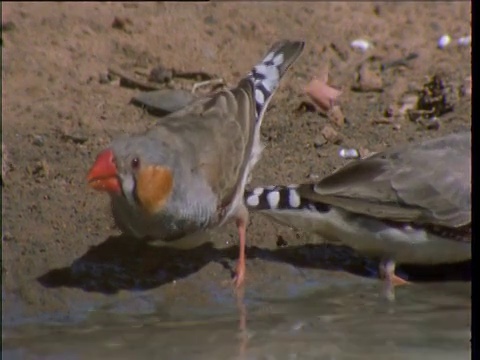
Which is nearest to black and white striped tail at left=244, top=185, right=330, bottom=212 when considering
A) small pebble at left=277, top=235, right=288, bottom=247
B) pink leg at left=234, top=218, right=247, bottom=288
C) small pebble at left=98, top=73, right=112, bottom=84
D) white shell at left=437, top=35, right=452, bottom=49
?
pink leg at left=234, top=218, right=247, bottom=288

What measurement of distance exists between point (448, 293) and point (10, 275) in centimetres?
223

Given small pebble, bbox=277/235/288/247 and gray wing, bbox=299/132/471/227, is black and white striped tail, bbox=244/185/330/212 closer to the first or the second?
gray wing, bbox=299/132/471/227

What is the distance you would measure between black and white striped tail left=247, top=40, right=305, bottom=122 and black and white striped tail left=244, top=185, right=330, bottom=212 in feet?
2.29

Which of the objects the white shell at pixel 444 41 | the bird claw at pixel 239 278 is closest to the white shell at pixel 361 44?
the white shell at pixel 444 41

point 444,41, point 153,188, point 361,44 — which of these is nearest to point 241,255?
point 153,188

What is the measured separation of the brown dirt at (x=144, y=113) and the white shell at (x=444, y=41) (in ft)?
0.16

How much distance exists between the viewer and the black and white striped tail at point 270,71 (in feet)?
21.5

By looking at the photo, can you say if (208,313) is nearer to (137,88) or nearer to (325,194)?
(325,194)

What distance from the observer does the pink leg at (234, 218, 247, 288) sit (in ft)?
19.0

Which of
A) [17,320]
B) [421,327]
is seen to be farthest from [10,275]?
[421,327]

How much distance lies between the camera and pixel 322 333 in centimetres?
516

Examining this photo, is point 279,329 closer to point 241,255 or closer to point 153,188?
point 241,255

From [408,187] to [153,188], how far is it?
1.39m
